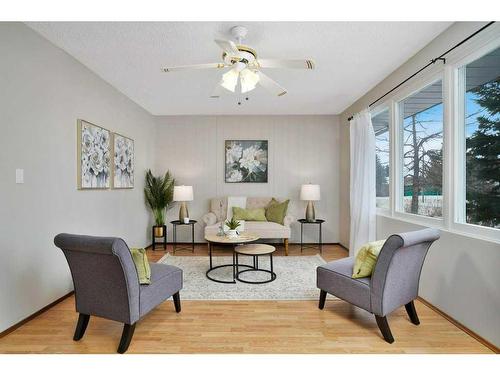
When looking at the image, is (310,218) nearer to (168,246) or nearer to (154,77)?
(168,246)

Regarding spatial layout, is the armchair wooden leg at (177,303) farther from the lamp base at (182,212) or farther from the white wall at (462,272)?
the lamp base at (182,212)

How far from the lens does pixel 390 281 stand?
1.99 metres

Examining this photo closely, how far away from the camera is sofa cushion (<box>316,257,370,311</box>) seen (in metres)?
2.09

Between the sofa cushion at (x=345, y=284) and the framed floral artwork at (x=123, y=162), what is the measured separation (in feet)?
10.0

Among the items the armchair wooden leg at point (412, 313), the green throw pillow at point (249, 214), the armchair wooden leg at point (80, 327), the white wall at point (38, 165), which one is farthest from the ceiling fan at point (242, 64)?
the green throw pillow at point (249, 214)

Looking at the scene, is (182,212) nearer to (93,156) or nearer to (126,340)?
(93,156)

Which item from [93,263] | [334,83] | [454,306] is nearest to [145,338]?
[93,263]

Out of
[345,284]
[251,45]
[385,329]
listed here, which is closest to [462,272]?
[385,329]

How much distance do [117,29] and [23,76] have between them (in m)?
0.88

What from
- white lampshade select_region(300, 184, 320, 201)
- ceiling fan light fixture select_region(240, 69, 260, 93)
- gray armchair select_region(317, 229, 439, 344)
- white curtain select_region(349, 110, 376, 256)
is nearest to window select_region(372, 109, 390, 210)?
white curtain select_region(349, 110, 376, 256)

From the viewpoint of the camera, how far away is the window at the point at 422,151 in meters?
2.64

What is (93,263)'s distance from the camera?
1838mm

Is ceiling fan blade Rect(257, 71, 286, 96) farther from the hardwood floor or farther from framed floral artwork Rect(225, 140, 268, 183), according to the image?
framed floral artwork Rect(225, 140, 268, 183)

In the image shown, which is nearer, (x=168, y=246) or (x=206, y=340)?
(x=206, y=340)
